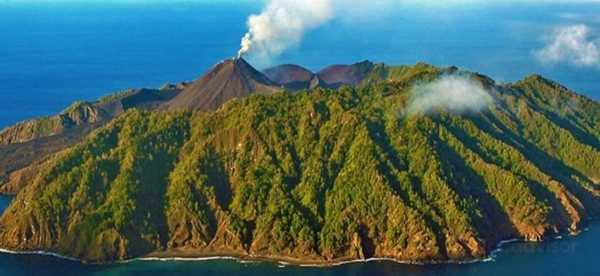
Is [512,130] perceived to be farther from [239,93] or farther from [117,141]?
[117,141]

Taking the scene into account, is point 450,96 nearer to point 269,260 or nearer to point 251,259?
point 269,260

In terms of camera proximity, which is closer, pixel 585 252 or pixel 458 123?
pixel 585 252

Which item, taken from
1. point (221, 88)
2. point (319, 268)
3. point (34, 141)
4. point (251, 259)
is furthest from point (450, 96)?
point (34, 141)

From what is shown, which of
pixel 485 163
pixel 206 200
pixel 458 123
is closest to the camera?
pixel 206 200

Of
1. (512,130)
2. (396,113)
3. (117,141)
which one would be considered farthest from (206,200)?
(512,130)

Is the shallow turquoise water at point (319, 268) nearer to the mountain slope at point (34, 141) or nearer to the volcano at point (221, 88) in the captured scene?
the mountain slope at point (34, 141)

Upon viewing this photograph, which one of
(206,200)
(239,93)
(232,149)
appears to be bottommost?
(206,200)

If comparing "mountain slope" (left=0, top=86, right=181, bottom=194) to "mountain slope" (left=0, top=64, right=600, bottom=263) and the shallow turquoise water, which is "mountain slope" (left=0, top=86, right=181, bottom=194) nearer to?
"mountain slope" (left=0, top=64, right=600, bottom=263)
